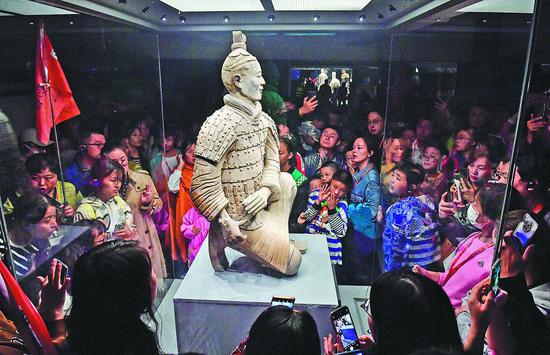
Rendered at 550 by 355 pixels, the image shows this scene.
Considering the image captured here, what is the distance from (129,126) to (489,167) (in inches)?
96.5

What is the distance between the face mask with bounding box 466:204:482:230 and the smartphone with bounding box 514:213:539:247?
0.23m

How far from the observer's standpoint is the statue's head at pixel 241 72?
2.72m

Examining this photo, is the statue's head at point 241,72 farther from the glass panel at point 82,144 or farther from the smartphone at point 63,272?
the smartphone at point 63,272

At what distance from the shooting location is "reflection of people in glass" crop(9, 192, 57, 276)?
6.98 ft

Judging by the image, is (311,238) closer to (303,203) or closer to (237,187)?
(303,203)

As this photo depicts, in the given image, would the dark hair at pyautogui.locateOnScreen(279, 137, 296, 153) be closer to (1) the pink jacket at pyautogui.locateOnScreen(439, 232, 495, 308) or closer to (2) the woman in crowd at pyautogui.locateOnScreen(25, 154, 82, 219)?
(1) the pink jacket at pyautogui.locateOnScreen(439, 232, 495, 308)

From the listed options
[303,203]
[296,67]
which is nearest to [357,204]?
[303,203]

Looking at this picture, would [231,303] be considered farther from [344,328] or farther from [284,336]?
[284,336]

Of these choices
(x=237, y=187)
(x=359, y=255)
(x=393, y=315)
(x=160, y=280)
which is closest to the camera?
(x=393, y=315)

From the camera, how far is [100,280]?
1.71 metres

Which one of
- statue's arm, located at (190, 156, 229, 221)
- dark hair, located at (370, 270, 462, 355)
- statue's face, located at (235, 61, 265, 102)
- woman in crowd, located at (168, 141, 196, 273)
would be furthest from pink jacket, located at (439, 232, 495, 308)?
woman in crowd, located at (168, 141, 196, 273)

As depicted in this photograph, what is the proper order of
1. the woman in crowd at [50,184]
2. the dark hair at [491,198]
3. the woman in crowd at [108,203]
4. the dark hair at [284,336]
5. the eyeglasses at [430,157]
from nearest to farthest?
the dark hair at [284,336] < the woman in crowd at [50,184] < the dark hair at [491,198] < the woman in crowd at [108,203] < the eyeglasses at [430,157]

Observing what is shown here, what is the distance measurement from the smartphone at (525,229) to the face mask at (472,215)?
0.77ft

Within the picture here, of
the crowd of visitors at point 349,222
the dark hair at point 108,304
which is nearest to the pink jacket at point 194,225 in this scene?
the crowd of visitors at point 349,222
